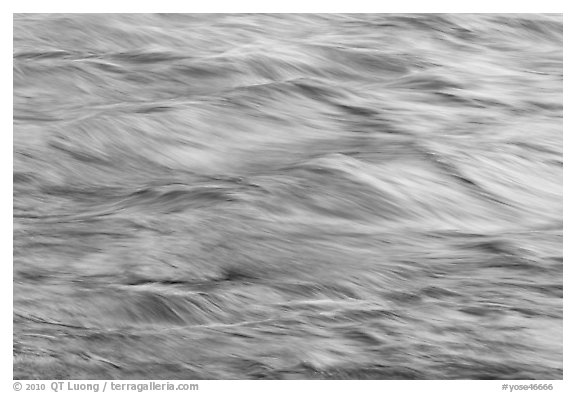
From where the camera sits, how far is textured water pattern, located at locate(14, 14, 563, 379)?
381cm

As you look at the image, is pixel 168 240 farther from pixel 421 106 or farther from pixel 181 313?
pixel 421 106

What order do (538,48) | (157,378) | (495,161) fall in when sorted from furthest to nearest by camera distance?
(538,48), (495,161), (157,378)

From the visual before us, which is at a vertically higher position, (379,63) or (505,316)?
(379,63)

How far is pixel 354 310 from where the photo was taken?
12.9 ft

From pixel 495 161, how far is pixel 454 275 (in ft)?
2.71

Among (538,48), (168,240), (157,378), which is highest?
(538,48)

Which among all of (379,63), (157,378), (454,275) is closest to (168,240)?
(157,378)

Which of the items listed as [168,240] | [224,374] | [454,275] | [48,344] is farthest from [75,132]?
[454,275]

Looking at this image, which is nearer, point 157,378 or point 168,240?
point 157,378

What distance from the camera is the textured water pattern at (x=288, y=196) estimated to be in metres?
3.81

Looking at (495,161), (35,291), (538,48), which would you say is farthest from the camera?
(538,48)

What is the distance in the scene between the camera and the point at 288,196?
175 inches

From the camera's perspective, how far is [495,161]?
466cm

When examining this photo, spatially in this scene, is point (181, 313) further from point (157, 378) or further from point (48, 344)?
point (48, 344)
